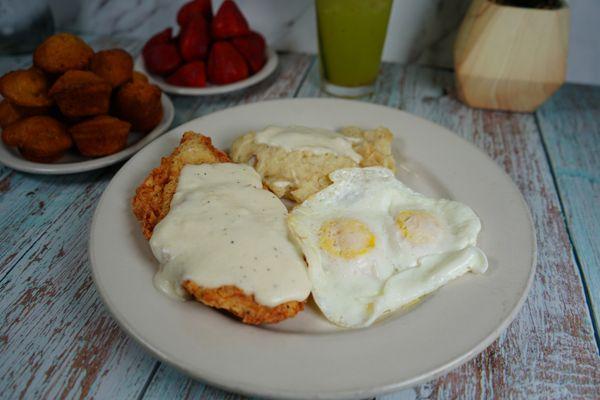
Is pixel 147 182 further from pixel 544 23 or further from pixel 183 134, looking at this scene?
pixel 544 23

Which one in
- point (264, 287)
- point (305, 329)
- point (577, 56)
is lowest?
point (577, 56)

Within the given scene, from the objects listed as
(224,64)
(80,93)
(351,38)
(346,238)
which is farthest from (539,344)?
(224,64)

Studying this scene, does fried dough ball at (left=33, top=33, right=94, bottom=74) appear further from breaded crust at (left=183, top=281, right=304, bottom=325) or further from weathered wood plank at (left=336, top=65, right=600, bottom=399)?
weathered wood plank at (left=336, top=65, right=600, bottom=399)

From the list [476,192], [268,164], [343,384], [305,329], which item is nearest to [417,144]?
[476,192]

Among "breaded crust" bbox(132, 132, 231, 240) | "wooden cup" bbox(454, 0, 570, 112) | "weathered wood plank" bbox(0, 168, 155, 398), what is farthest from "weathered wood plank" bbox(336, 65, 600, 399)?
"breaded crust" bbox(132, 132, 231, 240)

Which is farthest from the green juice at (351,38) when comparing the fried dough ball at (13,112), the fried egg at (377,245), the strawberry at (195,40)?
the fried dough ball at (13,112)

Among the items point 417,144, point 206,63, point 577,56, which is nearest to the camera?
point 417,144

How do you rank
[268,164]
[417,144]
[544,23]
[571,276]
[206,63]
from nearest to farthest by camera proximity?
[571,276]
[268,164]
[417,144]
[544,23]
[206,63]
